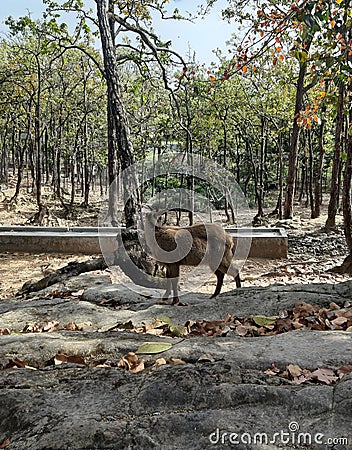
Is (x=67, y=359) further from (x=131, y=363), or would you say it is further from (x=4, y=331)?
(x=4, y=331)

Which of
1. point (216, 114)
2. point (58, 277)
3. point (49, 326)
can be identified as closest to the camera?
point (49, 326)

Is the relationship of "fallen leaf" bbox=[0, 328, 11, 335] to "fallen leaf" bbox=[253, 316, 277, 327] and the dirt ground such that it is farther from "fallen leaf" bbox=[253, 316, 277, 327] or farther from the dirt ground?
the dirt ground

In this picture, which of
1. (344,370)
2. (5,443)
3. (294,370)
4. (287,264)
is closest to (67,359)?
(5,443)

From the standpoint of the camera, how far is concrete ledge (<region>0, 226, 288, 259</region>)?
38.1ft

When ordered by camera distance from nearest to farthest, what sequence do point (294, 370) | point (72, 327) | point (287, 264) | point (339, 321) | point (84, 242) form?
point (294, 370)
point (339, 321)
point (72, 327)
point (287, 264)
point (84, 242)

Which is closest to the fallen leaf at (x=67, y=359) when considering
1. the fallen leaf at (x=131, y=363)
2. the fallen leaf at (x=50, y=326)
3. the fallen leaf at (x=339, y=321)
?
the fallen leaf at (x=131, y=363)

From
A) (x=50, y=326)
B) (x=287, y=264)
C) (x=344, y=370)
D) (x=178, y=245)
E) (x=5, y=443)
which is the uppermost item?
(x=178, y=245)

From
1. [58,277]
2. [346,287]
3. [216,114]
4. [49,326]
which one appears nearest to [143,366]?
[49,326]

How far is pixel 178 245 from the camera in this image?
6.30 m

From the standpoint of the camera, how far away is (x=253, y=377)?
8.41ft

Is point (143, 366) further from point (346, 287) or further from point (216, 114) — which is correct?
point (216, 114)

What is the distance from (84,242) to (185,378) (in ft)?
32.3

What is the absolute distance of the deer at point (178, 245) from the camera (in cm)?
630

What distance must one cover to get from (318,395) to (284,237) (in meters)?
9.59
